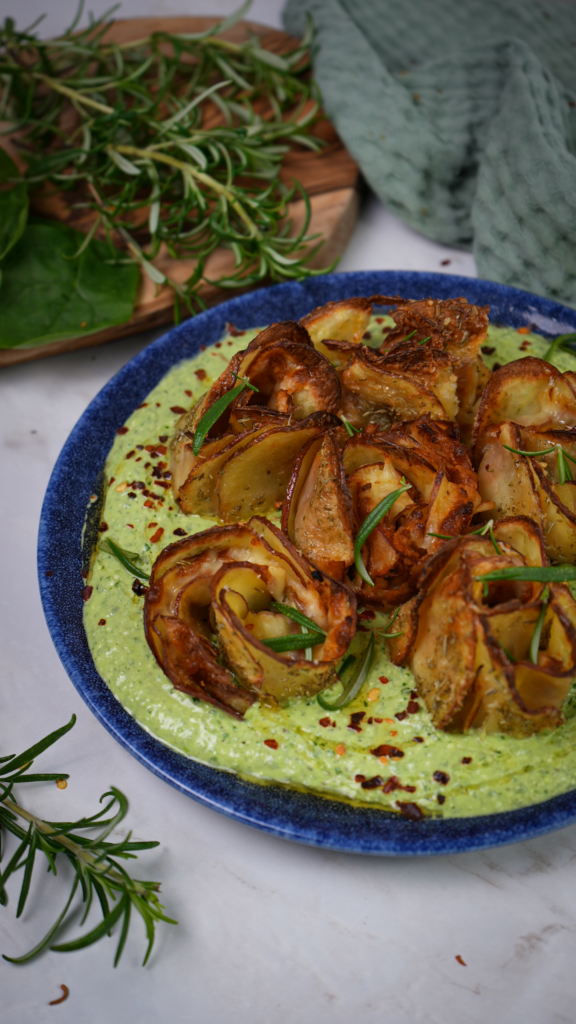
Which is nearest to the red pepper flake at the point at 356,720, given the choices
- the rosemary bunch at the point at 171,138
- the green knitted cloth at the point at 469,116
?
the rosemary bunch at the point at 171,138

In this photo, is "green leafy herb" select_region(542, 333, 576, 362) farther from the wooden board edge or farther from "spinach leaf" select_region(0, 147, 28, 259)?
"spinach leaf" select_region(0, 147, 28, 259)

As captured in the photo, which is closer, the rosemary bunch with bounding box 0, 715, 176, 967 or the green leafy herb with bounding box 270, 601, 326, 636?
the rosemary bunch with bounding box 0, 715, 176, 967

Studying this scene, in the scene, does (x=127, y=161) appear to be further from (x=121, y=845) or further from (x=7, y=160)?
(x=121, y=845)

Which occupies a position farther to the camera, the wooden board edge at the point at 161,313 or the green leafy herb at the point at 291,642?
the wooden board edge at the point at 161,313

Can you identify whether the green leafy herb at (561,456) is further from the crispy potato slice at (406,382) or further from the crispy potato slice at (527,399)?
the crispy potato slice at (406,382)

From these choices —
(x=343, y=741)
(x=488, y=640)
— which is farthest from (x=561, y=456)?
(x=343, y=741)

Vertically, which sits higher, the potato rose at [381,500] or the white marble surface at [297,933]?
the potato rose at [381,500]

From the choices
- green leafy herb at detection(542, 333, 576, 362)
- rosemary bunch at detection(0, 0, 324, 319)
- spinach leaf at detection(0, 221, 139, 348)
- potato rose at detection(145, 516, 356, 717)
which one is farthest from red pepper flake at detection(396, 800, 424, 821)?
spinach leaf at detection(0, 221, 139, 348)

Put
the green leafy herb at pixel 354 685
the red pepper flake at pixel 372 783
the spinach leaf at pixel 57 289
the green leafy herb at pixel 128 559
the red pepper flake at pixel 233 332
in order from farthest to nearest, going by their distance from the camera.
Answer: the spinach leaf at pixel 57 289 → the red pepper flake at pixel 233 332 → the green leafy herb at pixel 128 559 → the green leafy herb at pixel 354 685 → the red pepper flake at pixel 372 783
